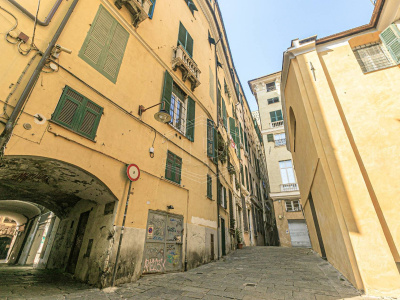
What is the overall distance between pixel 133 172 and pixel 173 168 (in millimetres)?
1993

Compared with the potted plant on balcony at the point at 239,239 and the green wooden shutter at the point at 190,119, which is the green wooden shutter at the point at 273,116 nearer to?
the potted plant on balcony at the point at 239,239

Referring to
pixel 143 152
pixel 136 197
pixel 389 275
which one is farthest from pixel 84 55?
pixel 389 275

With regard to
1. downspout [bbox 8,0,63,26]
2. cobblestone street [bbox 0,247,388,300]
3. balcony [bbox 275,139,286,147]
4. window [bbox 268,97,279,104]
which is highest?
window [bbox 268,97,279,104]

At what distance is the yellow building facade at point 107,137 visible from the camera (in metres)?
4.13

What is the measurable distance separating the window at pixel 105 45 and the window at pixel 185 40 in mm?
4096

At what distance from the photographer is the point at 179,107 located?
9.05 metres

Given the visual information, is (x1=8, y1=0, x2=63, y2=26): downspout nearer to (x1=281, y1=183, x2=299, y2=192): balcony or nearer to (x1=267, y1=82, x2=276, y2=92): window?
(x1=281, y1=183, x2=299, y2=192): balcony

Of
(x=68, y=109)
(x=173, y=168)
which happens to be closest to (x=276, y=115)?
(x=173, y=168)

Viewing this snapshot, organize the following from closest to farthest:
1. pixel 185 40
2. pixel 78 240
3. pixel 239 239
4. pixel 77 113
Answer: pixel 77 113, pixel 78 240, pixel 185 40, pixel 239 239

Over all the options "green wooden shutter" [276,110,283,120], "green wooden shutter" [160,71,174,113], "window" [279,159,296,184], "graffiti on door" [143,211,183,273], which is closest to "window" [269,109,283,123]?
"green wooden shutter" [276,110,283,120]

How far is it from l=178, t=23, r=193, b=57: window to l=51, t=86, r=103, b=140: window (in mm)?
6579

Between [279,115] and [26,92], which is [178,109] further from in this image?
[279,115]

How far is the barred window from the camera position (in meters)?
5.71

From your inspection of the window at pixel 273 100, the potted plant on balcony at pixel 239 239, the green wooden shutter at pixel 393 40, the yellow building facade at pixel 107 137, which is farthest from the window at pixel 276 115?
the green wooden shutter at pixel 393 40
